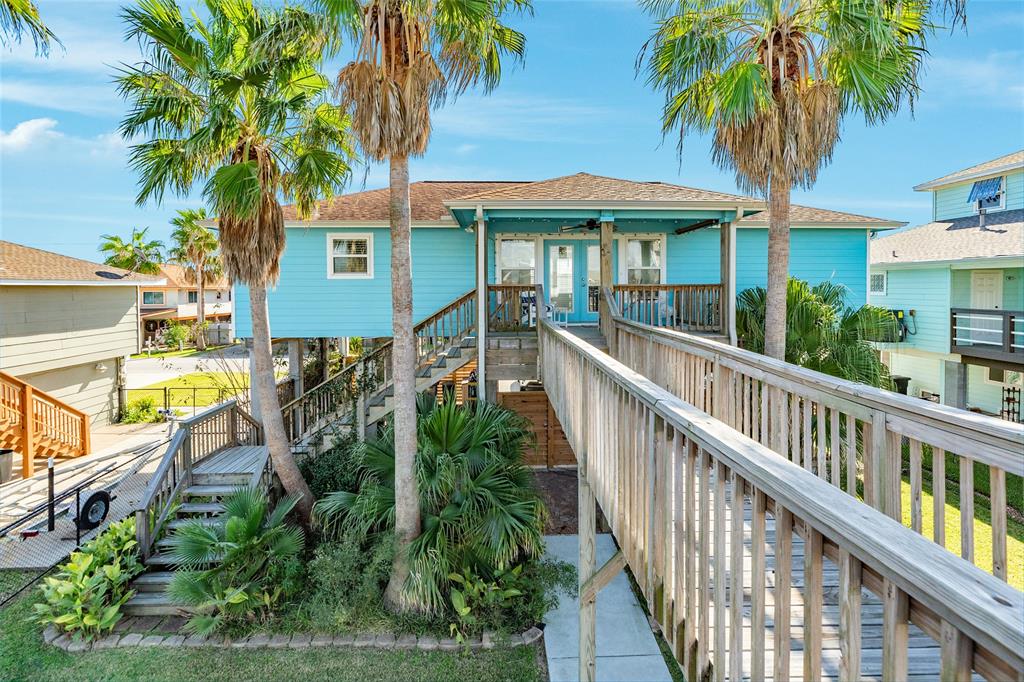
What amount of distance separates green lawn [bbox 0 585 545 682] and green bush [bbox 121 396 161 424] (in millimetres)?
11358

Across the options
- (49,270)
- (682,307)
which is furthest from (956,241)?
(49,270)

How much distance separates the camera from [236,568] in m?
7.62

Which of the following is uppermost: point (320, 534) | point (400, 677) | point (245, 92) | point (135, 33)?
point (135, 33)

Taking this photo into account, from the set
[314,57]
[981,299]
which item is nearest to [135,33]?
[314,57]

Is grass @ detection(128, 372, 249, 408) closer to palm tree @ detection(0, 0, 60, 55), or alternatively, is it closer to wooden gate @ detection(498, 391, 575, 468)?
wooden gate @ detection(498, 391, 575, 468)

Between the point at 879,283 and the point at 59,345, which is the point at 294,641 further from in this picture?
the point at 879,283

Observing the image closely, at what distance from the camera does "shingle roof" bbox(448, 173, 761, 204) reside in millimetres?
10148

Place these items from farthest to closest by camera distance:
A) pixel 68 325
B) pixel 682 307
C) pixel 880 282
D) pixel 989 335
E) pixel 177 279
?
1. pixel 177 279
2. pixel 880 282
3. pixel 68 325
4. pixel 989 335
5. pixel 682 307

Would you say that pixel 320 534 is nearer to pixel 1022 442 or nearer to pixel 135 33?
pixel 135 33

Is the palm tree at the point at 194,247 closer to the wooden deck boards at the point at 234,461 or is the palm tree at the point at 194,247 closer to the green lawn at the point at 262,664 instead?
the wooden deck boards at the point at 234,461

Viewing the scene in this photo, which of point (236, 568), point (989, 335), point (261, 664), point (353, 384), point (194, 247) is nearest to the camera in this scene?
point (261, 664)

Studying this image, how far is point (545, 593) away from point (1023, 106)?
1614cm

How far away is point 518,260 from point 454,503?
22.1 ft

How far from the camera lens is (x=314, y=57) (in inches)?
321
